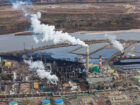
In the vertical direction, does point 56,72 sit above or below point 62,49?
below

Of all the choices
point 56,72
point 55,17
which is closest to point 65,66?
point 56,72

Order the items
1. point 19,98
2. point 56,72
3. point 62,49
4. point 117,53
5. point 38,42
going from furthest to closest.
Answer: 1. point 38,42
2. point 62,49
3. point 117,53
4. point 56,72
5. point 19,98

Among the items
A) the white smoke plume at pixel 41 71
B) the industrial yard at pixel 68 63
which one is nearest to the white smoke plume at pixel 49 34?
the industrial yard at pixel 68 63

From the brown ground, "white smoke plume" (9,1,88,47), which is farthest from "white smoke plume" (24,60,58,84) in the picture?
the brown ground

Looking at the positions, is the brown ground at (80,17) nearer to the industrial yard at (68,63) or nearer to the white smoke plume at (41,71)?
the industrial yard at (68,63)

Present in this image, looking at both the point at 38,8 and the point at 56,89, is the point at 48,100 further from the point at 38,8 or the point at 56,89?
the point at 38,8

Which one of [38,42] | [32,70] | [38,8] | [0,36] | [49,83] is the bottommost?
[49,83]
